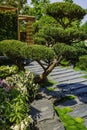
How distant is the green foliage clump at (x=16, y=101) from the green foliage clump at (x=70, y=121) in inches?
46.8

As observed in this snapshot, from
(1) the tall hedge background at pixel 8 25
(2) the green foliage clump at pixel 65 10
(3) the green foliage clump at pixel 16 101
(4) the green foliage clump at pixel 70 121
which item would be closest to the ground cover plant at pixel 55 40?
(2) the green foliage clump at pixel 65 10

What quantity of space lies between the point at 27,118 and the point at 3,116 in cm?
69

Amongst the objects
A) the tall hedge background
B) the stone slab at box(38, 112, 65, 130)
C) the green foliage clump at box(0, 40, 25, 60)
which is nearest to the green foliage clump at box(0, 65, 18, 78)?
the green foliage clump at box(0, 40, 25, 60)

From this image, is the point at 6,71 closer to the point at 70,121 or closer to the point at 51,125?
the point at 70,121

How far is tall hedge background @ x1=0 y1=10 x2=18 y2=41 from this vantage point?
623 inches

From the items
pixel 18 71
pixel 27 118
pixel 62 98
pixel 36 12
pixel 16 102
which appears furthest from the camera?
pixel 36 12

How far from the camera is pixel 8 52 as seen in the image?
9883 millimetres

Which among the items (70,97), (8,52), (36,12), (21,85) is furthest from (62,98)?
(36,12)

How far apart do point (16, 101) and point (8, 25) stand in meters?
8.63

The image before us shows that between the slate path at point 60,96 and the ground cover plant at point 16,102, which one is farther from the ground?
the ground cover plant at point 16,102

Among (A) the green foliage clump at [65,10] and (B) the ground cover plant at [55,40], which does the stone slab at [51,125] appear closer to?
(B) the ground cover plant at [55,40]

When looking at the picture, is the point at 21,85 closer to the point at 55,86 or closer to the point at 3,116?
the point at 3,116

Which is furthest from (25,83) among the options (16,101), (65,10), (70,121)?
(65,10)

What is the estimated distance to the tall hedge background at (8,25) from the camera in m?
15.8
